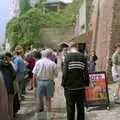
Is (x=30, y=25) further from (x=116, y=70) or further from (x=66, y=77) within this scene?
(x=66, y=77)

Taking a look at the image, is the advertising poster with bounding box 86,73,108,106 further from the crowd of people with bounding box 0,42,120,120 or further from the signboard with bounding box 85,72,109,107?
the crowd of people with bounding box 0,42,120,120

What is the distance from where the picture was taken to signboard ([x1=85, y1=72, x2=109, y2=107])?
1350 cm

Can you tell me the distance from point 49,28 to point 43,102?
69.5 metres

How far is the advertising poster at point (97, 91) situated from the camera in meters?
13.5

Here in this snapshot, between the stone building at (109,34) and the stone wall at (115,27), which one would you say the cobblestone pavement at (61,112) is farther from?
the stone wall at (115,27)

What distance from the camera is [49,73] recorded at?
12914 mm

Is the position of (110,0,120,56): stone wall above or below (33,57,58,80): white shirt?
above

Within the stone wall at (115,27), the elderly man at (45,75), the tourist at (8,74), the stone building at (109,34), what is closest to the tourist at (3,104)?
the tourist at (8,74)

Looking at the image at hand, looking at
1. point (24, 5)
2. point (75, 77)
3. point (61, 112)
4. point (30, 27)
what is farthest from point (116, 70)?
point (24, 5)

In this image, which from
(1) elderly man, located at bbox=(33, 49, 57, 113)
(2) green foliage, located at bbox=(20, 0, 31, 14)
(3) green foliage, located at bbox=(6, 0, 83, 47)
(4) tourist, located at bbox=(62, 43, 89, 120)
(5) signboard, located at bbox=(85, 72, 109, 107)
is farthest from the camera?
(2) green foliage, located at bbox=(20, 0, 31, 14)

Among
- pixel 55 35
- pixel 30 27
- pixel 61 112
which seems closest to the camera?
pixel 61 112

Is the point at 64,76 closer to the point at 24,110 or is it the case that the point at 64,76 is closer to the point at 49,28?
the point at 24,110

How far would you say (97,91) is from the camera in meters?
13.7

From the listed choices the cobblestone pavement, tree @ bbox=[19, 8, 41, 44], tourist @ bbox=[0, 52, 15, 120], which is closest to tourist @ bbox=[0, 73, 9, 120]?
tourist @ bbox=[0, 52, 15, 120]
